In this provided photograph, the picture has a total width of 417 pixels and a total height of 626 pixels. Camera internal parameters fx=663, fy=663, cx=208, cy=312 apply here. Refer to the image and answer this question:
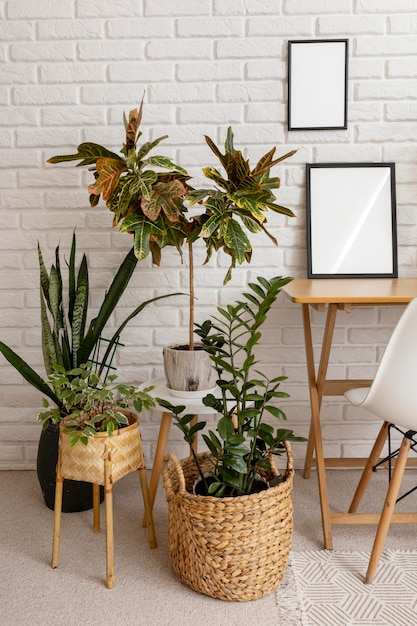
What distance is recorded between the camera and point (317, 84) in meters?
2.43

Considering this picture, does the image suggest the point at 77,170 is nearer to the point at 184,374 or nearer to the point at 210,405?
the point at 184,374

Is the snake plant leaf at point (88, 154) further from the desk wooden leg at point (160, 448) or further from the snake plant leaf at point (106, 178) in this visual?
the desk wooden leg at point (160, 448)

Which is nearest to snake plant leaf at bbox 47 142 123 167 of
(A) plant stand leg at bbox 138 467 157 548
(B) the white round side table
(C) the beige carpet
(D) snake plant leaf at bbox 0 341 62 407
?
(D) snake plant leaf at bbox 0 341 62 407

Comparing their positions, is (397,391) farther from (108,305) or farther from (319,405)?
(108,305)

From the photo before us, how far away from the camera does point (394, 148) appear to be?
2486 millimetres

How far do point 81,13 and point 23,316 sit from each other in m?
1.15

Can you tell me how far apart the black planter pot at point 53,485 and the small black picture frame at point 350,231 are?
1.11 metres

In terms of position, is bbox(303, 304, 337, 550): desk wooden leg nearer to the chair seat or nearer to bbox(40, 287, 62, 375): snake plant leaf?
the chair seat

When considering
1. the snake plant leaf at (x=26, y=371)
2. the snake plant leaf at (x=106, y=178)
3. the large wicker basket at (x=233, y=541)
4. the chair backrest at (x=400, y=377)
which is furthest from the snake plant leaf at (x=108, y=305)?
the chair backrest at (x=400, y=377)

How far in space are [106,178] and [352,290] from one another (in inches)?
32.5

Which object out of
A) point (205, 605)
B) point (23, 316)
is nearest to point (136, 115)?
point (23, 316)

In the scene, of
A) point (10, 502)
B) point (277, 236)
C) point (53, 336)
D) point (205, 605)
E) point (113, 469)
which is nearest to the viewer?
point (205, 605)

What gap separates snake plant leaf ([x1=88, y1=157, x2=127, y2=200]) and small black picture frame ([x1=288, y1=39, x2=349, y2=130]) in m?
0.84

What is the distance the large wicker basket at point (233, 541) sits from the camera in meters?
1.72
